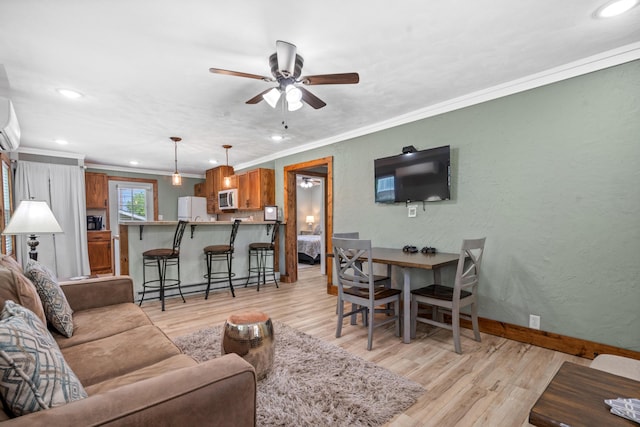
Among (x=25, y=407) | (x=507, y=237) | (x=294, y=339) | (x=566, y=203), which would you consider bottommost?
(x=294, y=339)

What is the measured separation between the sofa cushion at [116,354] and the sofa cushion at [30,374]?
46 centimetres

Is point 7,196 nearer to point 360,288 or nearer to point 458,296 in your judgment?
point 360,288

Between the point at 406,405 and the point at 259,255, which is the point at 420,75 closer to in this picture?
the point at 406,405

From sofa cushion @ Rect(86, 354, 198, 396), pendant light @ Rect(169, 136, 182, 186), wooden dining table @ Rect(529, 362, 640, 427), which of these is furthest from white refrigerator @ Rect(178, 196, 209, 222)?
wooden dining table @ Rect(529, 362, 640, 427)

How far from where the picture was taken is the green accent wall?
2.29 meters

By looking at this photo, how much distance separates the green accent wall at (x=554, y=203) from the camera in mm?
2287

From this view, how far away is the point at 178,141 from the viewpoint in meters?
4.69

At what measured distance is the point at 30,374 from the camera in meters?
0.79

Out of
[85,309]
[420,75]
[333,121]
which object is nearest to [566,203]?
[420,75]

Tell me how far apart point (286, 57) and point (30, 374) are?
2.03 m

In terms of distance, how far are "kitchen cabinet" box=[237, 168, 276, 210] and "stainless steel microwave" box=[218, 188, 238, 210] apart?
50 cm

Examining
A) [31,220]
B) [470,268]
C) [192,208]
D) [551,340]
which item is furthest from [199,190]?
[551,340]

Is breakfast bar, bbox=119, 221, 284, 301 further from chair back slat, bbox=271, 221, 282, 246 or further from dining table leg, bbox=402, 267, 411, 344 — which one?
dining table leg, bbox=402, 267, 411, 344

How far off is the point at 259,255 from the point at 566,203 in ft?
14.0
